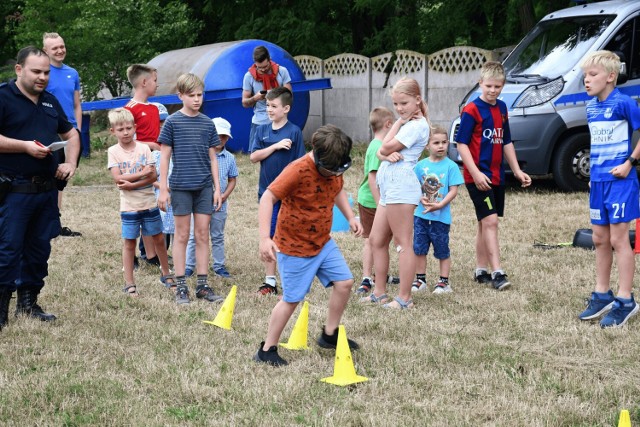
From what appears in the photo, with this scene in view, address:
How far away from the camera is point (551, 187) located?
45.0 feet

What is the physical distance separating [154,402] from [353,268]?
3986mm

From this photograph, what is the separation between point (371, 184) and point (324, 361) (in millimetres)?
2185

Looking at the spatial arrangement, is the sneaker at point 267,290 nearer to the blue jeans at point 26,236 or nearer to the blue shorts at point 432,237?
the blue shorts at point 432,237

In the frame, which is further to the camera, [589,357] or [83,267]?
[83,267]

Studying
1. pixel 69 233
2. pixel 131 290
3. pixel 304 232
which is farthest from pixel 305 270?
pixel 69 233

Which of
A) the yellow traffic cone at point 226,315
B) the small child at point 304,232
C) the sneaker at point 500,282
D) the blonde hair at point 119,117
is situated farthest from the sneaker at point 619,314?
the blonde hair at point 119,117

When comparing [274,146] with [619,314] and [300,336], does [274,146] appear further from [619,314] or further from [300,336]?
[619,314]

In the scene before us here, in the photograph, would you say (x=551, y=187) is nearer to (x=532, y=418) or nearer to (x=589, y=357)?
(x=589, y=357)

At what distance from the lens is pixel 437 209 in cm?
770

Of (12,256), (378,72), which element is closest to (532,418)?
(12,256)

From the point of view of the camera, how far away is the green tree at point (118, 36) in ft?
78.4

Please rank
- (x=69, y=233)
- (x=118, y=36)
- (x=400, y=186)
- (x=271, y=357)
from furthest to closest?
(x=118, y=36) < (x=69, y=233) < (x=400, y=186) < (x=271, y=357)

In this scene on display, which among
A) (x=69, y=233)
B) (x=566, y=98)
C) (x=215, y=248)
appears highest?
(x=566, y=98)

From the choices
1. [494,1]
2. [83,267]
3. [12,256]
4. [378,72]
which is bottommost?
[83,267]
